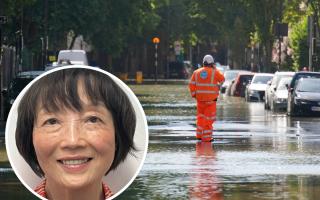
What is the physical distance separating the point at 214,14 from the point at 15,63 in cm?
4397

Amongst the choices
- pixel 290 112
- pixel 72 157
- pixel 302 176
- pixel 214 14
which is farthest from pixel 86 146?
pixel 214 14

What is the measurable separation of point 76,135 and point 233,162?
1802cm

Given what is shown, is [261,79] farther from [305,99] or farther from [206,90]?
[206,90]

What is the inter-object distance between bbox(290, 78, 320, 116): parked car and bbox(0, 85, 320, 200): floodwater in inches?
182

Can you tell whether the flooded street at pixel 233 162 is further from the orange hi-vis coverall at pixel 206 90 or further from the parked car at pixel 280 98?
the parked car at pixel 280 98

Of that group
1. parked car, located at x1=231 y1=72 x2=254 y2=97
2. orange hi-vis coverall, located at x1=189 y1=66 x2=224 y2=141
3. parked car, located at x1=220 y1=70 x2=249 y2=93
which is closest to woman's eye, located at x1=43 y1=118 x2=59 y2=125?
orange hi-vis coverall, located at x1=189 y1=66 x2=224 y2=141

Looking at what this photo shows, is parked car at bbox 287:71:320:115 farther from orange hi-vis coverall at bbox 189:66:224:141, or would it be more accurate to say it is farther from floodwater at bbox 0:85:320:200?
orange hi-vis coverall at bbox 189:66:224:141

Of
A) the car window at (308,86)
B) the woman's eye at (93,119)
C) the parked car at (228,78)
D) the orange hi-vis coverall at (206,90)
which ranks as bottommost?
the parked car at (228,78)

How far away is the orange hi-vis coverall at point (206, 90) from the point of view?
25.9 metres

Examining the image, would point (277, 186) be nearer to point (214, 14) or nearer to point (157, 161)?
point (157, 161)

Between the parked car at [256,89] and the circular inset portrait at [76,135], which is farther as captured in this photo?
the parked car at [256,89]

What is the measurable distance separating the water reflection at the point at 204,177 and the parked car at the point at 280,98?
2225cm

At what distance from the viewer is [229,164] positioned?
20422 mm

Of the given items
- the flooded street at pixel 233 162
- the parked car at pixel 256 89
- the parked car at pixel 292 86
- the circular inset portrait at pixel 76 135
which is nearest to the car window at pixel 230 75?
the parked car at pixel 256 89
